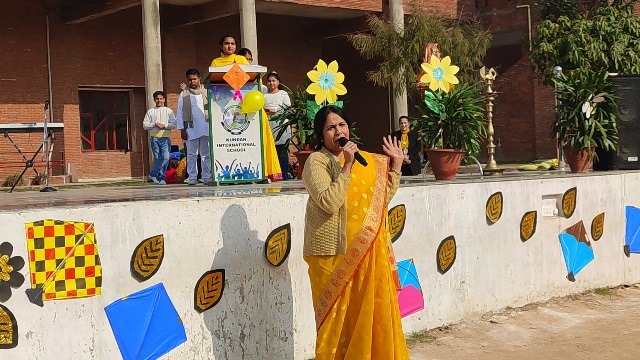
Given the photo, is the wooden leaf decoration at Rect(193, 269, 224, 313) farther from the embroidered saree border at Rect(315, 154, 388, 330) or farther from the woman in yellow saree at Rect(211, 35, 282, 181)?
the woman in yellow saree at Rect(211, 35, 282, 181)

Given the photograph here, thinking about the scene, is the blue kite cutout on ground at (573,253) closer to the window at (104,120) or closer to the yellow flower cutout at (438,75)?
the yellow flower cutout at (438,75)

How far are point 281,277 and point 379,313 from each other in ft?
4.53

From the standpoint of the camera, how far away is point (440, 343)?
25.1ft

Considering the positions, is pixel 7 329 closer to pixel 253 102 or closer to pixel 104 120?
pixel 253 102

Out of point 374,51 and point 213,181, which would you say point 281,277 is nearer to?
point 213,181

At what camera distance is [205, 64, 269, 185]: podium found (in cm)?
1007

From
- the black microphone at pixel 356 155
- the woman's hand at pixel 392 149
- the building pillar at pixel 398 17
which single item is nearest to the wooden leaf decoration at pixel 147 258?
the black microphone at pixel 356 155

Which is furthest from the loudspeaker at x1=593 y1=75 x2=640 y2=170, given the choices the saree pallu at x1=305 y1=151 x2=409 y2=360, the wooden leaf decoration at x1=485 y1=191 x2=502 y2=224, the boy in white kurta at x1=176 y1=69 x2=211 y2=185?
the saree pallu at x1=305 y1=151 x2=409 y2=360

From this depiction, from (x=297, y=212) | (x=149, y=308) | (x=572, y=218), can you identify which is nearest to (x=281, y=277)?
(x=297, y=212)

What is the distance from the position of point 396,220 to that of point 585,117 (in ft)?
15.0

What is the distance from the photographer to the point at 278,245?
6621 millimetres

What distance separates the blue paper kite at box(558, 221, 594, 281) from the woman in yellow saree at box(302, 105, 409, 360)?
15.5 feet

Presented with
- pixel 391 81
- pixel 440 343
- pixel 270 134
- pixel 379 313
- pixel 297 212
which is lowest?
pixel 440 343

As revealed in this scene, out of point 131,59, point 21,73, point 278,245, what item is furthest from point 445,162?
point 131,59
